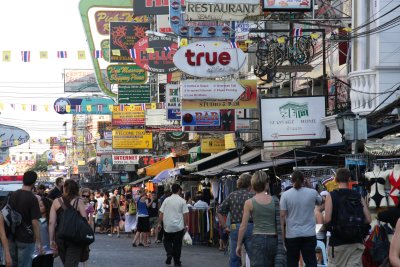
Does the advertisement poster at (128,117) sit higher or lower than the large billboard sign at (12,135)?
higher

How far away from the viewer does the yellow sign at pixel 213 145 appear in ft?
124

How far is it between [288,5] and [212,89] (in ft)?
10.2

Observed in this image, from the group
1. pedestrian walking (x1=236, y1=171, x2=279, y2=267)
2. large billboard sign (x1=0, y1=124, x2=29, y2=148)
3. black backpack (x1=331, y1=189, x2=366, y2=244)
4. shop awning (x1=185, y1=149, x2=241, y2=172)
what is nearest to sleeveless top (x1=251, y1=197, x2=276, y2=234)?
pedestrian walking (x1=236, y1=171, x2=279, y2=267)

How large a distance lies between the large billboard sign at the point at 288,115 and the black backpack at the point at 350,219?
12887mm

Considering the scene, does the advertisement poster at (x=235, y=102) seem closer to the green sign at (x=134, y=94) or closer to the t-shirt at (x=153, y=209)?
the t-shirt at (x=153, y=209)

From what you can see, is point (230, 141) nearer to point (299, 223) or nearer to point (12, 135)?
point (12, 135)

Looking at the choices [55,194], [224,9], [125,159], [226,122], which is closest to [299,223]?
[55,194]

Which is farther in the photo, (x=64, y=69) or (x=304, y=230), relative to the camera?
(x=64, y=69)

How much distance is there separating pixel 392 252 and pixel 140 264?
1409cm

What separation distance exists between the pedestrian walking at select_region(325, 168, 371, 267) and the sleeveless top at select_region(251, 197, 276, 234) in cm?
67

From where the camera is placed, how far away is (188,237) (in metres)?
26.9

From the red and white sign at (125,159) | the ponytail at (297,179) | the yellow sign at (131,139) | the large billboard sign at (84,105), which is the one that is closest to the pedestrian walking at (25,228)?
the ponytail at (297,179)

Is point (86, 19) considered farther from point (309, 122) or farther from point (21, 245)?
point (21, 245)

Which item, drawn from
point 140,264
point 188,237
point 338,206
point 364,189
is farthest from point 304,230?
point 188,237
